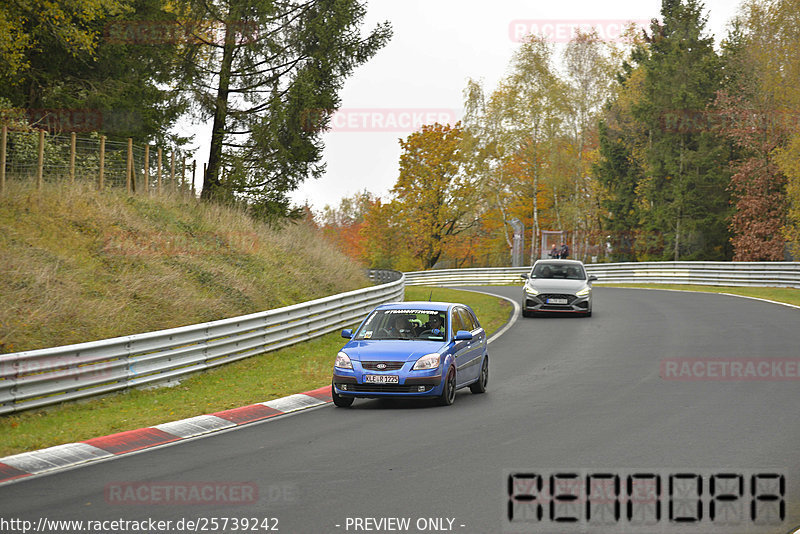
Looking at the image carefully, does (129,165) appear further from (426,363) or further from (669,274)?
(669,274)

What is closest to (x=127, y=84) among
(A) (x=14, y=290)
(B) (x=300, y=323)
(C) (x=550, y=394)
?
(B) (x=300, y=323)

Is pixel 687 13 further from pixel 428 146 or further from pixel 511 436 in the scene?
pixel 511 436

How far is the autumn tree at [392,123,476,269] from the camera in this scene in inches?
2672

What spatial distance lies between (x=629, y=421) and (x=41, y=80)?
2478cm

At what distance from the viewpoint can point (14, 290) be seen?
15820 mm

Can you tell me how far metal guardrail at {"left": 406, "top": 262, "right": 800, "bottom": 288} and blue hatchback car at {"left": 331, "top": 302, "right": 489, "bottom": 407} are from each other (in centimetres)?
2858

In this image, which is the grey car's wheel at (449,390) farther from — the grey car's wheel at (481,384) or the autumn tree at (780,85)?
the autumn tree at (780,85)

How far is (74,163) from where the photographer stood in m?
24.4

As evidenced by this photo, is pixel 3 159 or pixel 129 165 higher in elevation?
pixel 129 165

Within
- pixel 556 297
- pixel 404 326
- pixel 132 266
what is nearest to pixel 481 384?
pixel 404 326

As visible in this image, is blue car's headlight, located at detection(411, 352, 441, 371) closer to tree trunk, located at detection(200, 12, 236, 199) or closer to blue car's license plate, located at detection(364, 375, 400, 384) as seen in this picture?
blue car's license plate, located at detection(364, 375, 400, 384)

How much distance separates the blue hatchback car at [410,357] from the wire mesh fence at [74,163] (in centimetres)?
1177

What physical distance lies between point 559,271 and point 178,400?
1691 centimetres

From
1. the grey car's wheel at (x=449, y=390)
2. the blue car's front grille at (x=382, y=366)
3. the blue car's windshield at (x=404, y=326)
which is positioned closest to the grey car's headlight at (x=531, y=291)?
the blue car's windshield at (x=404, y=326)
